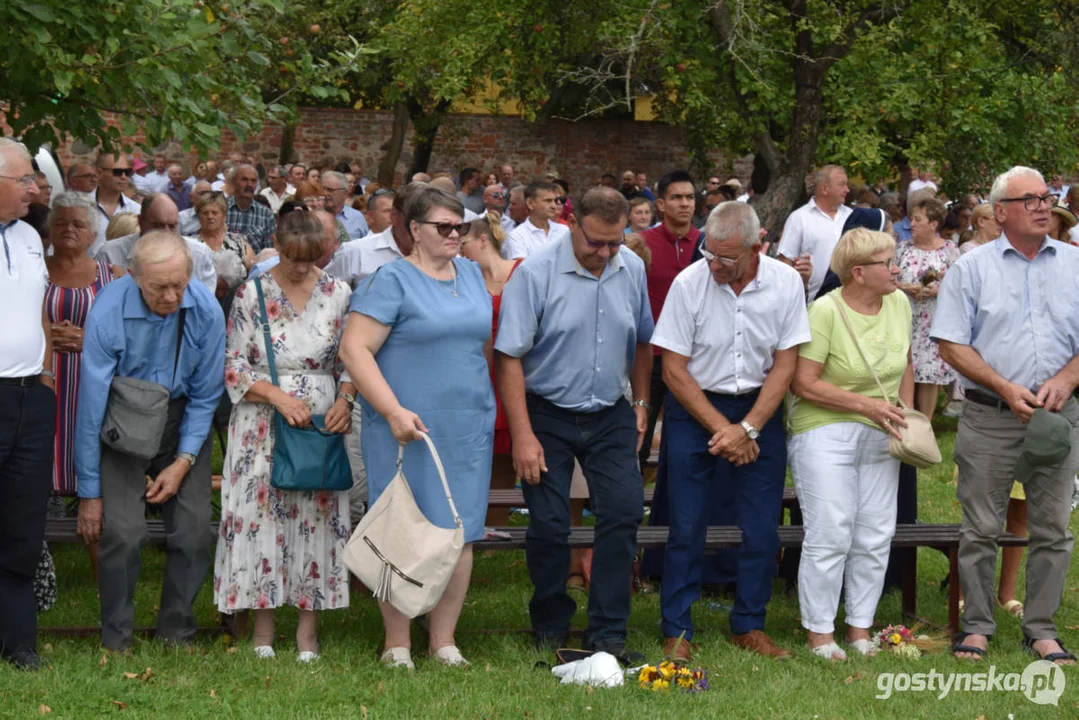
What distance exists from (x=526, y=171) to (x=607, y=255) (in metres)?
20.6

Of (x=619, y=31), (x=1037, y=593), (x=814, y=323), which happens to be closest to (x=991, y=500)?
(x=1037, y=593)

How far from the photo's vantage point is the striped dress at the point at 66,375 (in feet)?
23.5

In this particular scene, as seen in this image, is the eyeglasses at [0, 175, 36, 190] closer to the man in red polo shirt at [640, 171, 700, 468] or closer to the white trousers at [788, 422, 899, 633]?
the white trousers at [788, 422, 899, 633]

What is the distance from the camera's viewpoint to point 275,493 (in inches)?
248

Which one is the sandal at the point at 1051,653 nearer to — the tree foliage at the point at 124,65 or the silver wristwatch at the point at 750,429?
the silver wristwatch at the point at 750,429

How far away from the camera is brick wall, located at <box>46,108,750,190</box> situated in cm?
2570

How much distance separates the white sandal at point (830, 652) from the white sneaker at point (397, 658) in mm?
1832

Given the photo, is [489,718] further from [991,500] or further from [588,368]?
[991,500]

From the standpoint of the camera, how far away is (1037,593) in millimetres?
6695

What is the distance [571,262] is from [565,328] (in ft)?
0.95

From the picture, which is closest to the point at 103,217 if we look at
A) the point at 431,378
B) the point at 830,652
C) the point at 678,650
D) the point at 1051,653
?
the point at 431,378

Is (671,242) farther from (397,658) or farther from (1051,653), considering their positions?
(397,658)

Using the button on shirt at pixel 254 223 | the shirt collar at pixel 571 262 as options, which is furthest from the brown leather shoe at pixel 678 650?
the button on shirt at pixel 254 223

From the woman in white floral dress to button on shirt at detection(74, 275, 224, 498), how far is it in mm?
112
